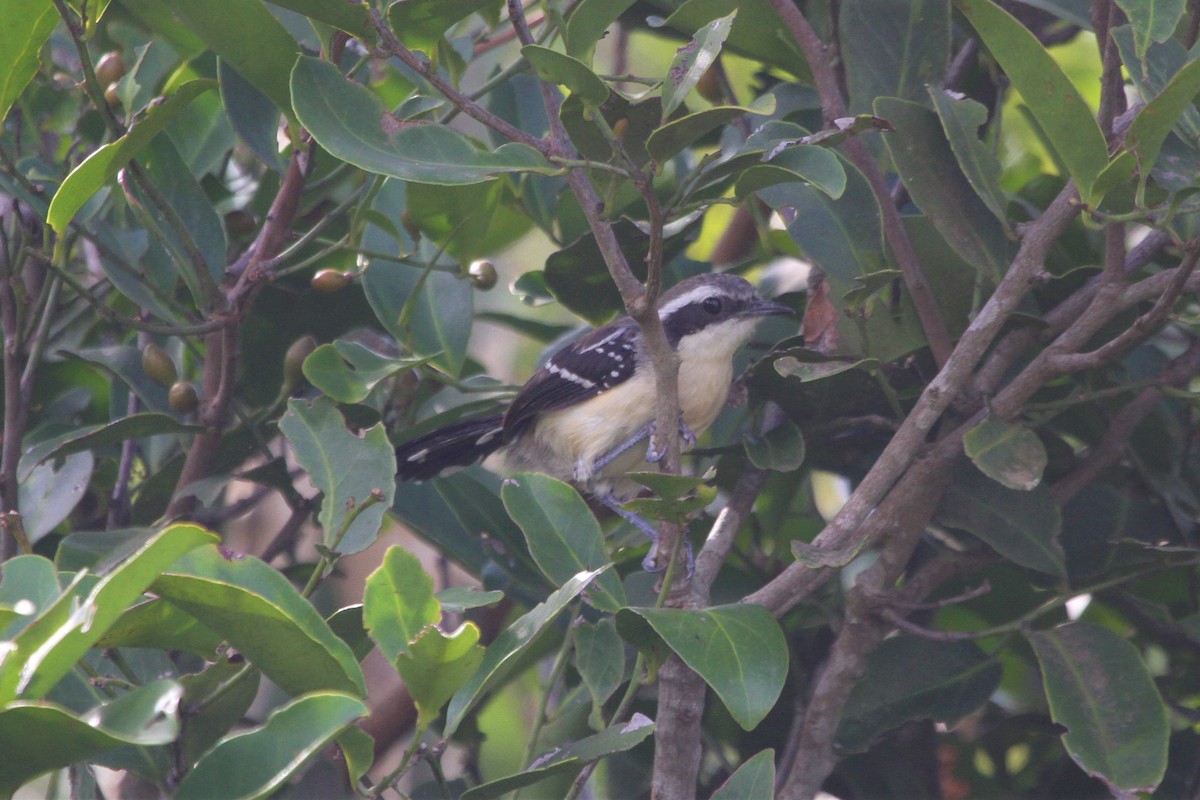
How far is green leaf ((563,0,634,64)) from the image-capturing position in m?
2.42

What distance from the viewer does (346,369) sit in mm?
2990

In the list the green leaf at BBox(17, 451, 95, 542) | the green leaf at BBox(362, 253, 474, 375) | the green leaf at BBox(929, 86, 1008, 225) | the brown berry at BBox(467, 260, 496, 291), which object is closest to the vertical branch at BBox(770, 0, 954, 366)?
the green leaf at BBox(929, 86, 1008, 225)

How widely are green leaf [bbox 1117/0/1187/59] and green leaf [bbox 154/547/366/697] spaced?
74.5 inches

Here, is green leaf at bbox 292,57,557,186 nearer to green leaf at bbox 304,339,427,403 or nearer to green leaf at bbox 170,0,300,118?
green leaf at bbox 170,0,300,118

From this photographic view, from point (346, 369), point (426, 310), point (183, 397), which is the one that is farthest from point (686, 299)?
point (183, 397)

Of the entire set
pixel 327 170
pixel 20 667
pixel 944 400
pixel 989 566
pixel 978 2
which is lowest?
pixel 989 566

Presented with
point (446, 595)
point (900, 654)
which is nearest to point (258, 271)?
point (446, 595)

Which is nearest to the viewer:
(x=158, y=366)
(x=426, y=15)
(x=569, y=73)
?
(x=569, y=73)

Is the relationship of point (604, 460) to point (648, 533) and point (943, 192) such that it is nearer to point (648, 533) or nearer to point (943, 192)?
point (648, 533)

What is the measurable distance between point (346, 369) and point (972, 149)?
63.5 inches

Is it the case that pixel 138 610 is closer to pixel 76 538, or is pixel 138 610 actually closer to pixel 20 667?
pixel 20 667

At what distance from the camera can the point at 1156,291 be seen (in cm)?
255

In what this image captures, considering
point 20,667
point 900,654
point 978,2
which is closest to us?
point 20,667

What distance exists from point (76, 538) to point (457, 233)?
4.34 feet
